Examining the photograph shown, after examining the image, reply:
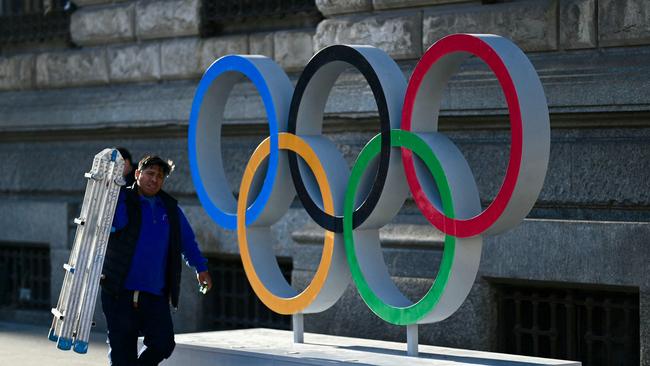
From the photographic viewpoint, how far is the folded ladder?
28.5 ft

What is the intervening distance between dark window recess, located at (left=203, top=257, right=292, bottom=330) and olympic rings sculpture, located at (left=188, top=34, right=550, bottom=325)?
2901mm

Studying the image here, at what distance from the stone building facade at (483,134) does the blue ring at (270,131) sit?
1.72 metres

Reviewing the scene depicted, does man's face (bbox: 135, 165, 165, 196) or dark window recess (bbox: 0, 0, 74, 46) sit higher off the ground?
dark window recess (bbox: 0, 0, 74, 46)

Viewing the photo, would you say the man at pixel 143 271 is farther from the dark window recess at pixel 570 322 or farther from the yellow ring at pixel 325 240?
the dark window recess at pixel 570 322

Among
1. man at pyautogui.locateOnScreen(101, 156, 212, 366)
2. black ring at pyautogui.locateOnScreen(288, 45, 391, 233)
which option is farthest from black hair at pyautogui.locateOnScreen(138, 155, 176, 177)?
black ring at pyautogui.locateOnScreen(288, 45, 391, 233)

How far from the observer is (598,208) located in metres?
10.0

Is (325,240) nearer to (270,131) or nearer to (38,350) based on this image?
(270,131)

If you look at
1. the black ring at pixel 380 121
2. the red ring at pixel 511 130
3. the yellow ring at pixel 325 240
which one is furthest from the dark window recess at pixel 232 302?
the red ring at pixel 511 130

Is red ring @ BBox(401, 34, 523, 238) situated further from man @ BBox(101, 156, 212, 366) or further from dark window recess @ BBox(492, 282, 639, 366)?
dark window recess @ BBox(492, 282, 639, 366)

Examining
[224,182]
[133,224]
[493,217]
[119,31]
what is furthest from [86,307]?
[119,31]

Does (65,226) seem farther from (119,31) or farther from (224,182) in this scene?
(224,182)

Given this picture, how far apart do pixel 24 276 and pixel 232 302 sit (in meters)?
2.91

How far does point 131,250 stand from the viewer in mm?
8766

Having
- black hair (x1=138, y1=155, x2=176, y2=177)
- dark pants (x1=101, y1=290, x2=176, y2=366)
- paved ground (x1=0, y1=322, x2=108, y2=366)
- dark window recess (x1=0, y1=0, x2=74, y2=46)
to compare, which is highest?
dark window recess (x1=0, y1=0, x2=74, y2=46)
